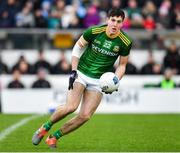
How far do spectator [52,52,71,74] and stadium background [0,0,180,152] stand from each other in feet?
0.11

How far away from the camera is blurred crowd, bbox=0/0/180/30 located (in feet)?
78.0

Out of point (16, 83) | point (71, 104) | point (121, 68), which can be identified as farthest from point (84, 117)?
point (16, 83)

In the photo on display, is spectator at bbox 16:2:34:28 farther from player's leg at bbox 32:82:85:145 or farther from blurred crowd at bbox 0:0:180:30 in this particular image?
player's leg at bbox 32:82:85:145

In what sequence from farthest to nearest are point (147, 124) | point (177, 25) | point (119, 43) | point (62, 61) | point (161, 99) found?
point (177, 25) < point (62, 61) < point (161, 99) < point (147, 124) < point (119, 43)

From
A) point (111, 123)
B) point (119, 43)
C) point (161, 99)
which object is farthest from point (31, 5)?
point (119, 43)

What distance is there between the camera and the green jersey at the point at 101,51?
1112 centimetres

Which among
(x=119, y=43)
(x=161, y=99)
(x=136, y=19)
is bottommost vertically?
(x=161, y=99)

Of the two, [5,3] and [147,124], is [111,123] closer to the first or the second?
[147,124]

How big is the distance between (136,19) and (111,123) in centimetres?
772

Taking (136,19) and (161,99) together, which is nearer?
(161,99)

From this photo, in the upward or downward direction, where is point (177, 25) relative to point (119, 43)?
downward

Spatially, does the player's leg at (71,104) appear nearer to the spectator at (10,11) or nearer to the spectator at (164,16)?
the spectator at (10,11)

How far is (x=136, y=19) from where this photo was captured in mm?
23969

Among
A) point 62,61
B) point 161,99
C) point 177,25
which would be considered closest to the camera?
point 161,99
